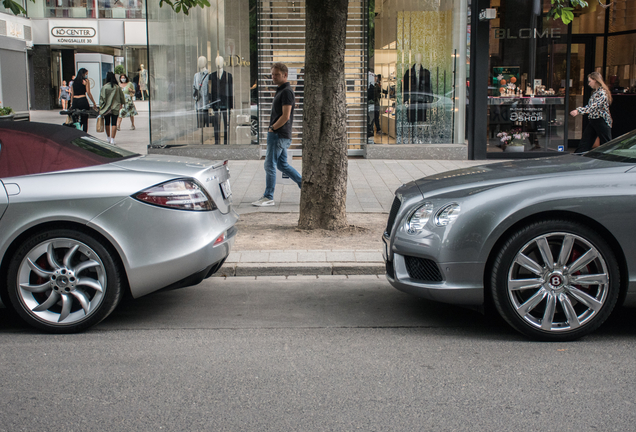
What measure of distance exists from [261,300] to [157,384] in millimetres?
1840

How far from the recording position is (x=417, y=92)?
15.0 m

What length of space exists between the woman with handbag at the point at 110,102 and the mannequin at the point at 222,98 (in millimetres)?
3435

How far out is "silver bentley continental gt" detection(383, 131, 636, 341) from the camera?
4332 mm

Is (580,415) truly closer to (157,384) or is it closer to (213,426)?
(213,426)

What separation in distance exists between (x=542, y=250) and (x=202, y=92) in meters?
11.8

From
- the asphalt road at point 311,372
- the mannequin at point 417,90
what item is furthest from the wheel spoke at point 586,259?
the mannequin at point 417,90

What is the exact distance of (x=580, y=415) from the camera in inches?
133

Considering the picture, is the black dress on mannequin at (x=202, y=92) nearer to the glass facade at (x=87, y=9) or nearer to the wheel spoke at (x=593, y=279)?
the wheel spoke at (x=593, y=279)

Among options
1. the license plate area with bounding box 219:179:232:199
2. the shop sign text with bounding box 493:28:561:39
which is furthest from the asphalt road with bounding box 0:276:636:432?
the shop sign text with bounding box 493:28:561:39

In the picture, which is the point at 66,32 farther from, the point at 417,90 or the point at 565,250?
the point at 565,250

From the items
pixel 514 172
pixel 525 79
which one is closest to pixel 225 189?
pixel 514 172

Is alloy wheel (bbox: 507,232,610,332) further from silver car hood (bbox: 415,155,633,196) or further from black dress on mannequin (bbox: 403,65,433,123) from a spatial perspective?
black dress on mannequin (bbox: 403,65,433,123)

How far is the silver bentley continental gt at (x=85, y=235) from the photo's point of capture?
15.0ft

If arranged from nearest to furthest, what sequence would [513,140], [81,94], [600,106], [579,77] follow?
1. [600,106]
2. [513,140]
3. [579,77]
4. [81,94]
